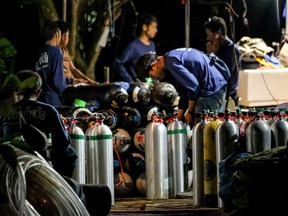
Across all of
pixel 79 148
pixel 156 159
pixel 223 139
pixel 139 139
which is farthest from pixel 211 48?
pixel 223 139

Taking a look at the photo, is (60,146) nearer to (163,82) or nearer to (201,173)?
(201,173)

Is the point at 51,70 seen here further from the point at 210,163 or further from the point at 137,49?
the point at 210,163

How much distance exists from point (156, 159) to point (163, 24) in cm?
890

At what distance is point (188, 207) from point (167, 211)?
1.00ft

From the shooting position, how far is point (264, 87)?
54.7ft

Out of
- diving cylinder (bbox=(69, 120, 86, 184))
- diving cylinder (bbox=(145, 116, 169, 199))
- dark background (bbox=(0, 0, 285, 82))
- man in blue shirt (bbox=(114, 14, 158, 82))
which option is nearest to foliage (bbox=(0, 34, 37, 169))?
diving cylinder (bbox=(69, 120, 86, 184))

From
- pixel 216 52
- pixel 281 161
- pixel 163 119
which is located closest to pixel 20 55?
pixel 216 52

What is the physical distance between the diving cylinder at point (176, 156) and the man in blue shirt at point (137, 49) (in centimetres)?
561

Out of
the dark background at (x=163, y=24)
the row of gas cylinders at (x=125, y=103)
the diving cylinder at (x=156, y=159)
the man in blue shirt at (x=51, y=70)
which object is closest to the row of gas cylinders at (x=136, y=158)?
the diving cylinder at (x=156, y=159)

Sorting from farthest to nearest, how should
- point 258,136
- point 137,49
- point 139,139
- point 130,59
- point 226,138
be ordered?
point 130,59 → point 137,49 → point 139,139 → point 226,138 → point 258,136

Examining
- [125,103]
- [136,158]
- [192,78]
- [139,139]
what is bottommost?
[136,158]

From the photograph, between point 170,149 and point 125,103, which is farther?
point 125,103

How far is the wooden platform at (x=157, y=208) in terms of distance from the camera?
39.2 ft

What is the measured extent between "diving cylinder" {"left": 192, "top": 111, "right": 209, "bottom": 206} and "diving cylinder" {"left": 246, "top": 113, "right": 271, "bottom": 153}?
0.95m
